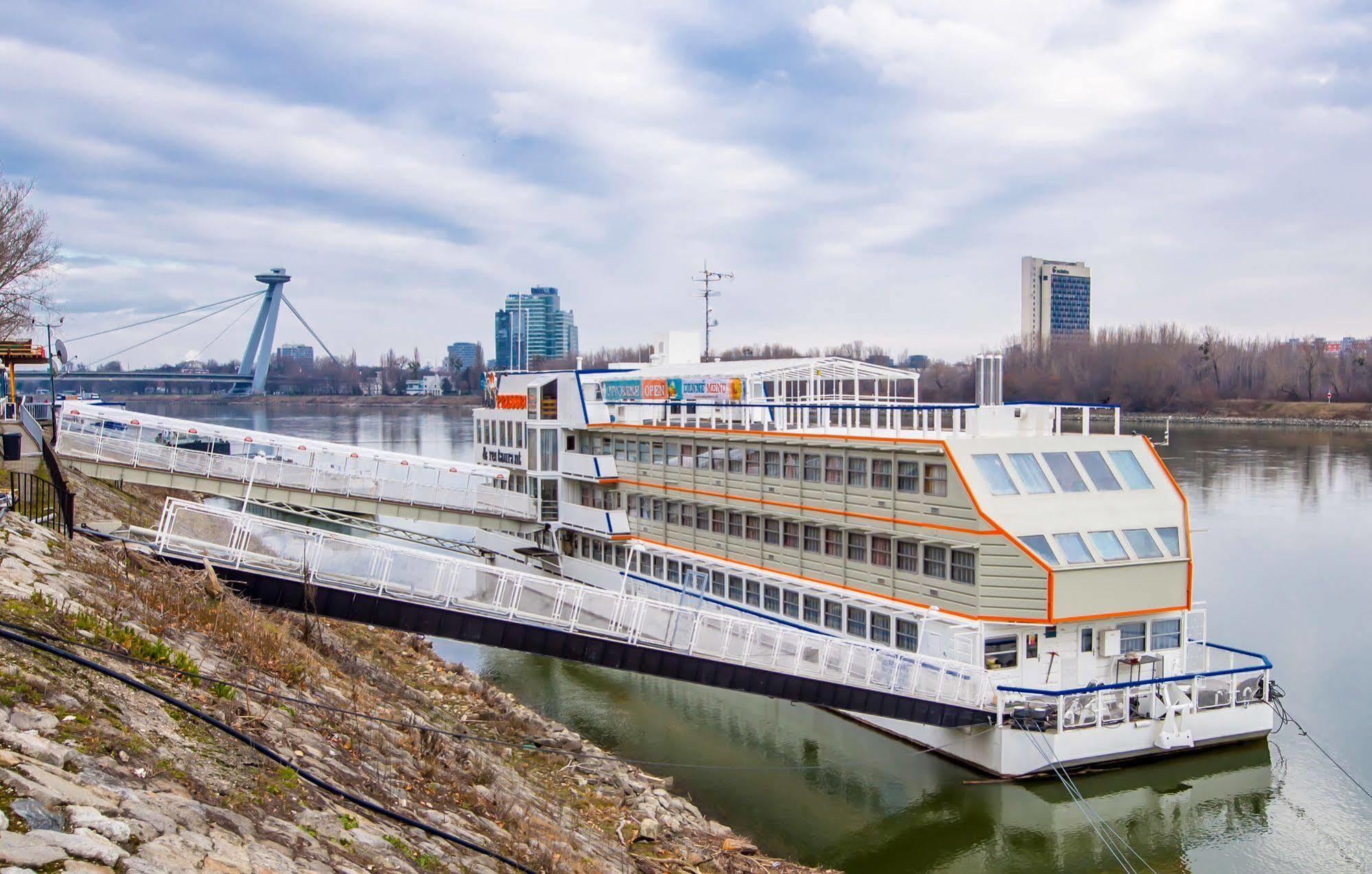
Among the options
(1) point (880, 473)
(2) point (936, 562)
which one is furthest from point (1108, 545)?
(1) point (880, 473)

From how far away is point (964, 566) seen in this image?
68.4 feet

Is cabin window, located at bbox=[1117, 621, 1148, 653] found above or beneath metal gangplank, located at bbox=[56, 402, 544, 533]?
beneath

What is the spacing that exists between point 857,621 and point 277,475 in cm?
1997

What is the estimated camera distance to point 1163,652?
21.5m

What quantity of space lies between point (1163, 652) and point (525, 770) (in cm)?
1352

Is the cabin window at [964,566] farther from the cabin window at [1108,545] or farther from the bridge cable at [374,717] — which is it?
the bridge cable at [374,717]

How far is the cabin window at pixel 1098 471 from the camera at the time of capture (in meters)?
21.8

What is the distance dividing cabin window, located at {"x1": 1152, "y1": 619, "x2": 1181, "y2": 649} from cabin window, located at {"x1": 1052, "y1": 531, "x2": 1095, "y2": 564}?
2631mm

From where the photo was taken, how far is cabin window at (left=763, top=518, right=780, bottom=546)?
26.1 meters

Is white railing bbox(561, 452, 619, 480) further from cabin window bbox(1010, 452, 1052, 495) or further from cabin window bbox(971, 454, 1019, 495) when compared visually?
cabin window bbox(1010, 452, 1052, 495)

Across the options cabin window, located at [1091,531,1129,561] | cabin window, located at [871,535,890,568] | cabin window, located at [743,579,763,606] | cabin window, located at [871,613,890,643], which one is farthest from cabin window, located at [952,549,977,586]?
cabin window, located at [743,579,763,606]

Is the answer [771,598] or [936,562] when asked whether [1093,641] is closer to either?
[936,562]

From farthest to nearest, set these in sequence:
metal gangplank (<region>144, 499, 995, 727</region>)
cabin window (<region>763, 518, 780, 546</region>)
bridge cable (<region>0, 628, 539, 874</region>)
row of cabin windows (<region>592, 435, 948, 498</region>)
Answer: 1. cabin window (<region>763, 518, 780, 546</region>)
2. row of cabin windows (<region>592, 435, 948, 498</region>)
3. metal gangplank (<region>144, 499, 995, 727</region>)
4. bridge cable (<region>0, 628, 539, 874</region>)

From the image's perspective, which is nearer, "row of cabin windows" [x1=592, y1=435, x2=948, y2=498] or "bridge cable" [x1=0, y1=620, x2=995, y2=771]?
"bridge cable" [x1=0, y1=620, x2=995, y2=771]
